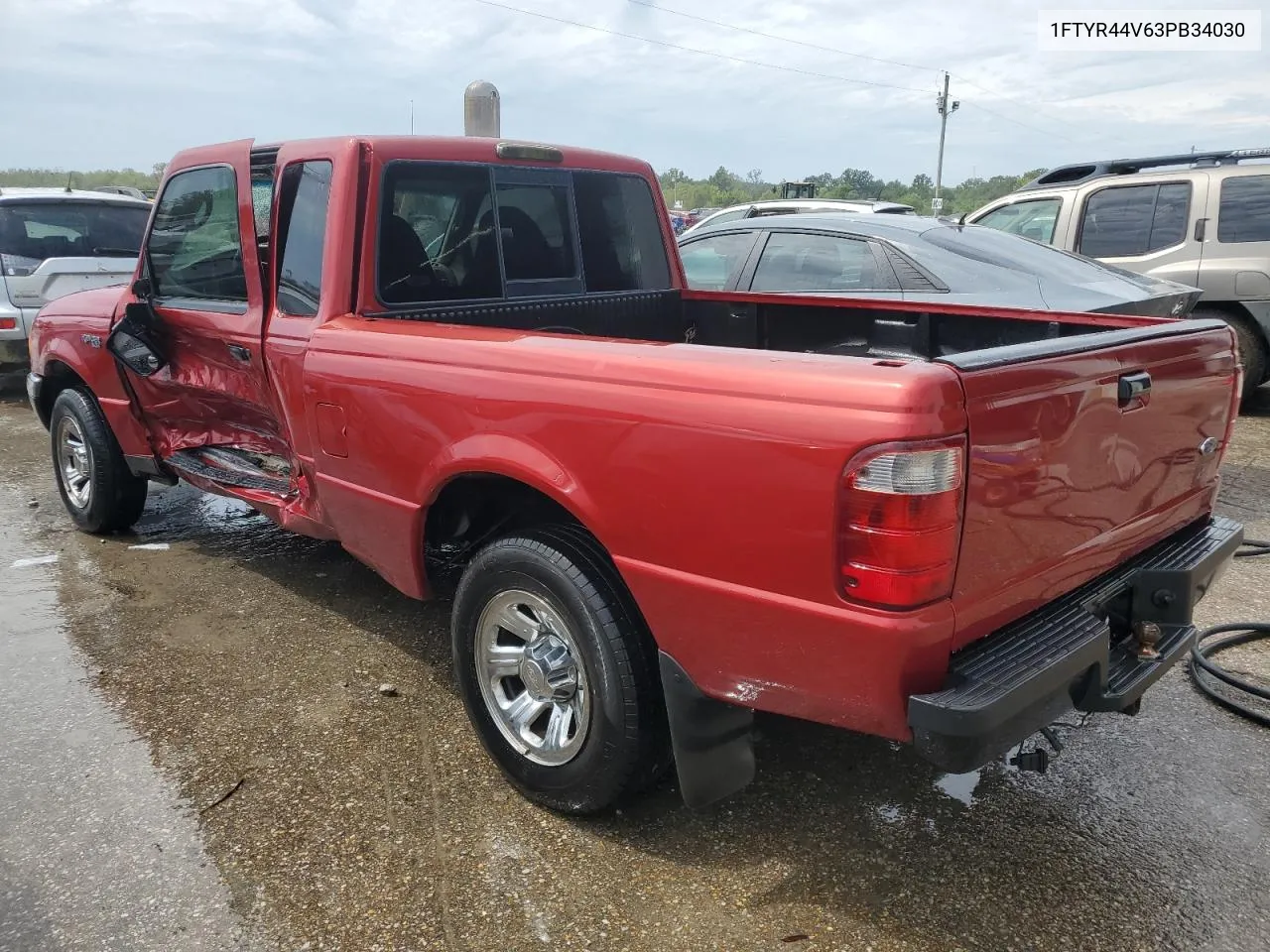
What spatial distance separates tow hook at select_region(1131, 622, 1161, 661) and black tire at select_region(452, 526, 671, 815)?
1.27m

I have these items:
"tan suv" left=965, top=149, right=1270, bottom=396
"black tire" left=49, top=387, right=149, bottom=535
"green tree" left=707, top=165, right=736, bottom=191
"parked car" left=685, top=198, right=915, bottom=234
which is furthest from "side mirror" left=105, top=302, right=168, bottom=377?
"green tree" left=707, top=165, right=736, bottom=191

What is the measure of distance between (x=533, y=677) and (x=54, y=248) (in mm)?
7728

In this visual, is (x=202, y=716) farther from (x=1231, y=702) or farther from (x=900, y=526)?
(x=1231, y=702)

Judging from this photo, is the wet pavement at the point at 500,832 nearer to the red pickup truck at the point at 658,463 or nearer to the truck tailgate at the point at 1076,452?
the red pickup truck at the point at 658,463

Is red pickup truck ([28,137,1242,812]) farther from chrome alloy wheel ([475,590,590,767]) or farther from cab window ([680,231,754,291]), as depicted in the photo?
cab window ([680,231,754,291])

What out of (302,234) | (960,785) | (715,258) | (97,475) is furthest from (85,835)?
(715,258)

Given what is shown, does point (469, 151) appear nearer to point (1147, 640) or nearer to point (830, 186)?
point (1147, 640)

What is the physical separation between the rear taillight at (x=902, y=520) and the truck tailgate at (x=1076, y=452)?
61 mm

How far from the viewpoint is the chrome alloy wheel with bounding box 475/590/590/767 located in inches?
105

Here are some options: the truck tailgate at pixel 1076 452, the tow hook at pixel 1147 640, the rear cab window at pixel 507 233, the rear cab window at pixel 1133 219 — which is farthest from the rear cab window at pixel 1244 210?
the tow hook at pixel 1147 640

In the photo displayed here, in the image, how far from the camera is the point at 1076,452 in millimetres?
2199

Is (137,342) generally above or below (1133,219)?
below

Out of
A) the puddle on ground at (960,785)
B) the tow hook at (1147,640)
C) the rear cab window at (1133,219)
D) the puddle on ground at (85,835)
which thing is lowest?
the puddle on ground at (85,835)

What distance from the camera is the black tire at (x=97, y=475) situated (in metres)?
4.93
